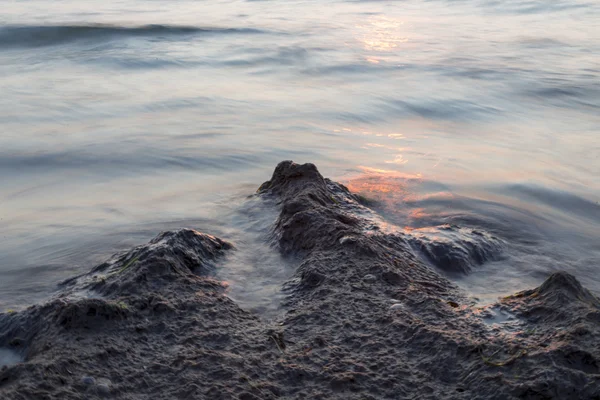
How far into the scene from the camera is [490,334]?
2.13 metres

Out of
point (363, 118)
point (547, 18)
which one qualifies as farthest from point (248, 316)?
point (547, 18)

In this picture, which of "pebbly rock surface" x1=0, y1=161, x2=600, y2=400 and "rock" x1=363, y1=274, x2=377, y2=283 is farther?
"rock" x1=363, y1=274, x2=377, y2=283

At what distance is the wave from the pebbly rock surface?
33.5 ft

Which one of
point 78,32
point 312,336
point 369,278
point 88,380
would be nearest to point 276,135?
point 369,278

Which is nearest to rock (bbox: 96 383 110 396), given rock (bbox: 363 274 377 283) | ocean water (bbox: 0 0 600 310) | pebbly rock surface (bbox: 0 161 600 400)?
pebbly rock surface (bbox: 0 161 600 400)

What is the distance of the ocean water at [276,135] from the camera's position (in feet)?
11.9

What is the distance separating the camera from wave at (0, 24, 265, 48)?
37.8ft

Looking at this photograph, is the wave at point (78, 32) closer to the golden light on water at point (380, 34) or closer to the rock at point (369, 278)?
the golden light on water at point (380, 34)

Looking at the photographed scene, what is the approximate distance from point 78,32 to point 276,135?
7841 millimetres

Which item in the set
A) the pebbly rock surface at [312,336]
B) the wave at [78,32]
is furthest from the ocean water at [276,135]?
the pebbly rock surface at [312,336]

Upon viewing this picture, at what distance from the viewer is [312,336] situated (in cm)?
213

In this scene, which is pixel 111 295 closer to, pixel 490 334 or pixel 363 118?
pixel 490 334

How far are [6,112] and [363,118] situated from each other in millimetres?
3990

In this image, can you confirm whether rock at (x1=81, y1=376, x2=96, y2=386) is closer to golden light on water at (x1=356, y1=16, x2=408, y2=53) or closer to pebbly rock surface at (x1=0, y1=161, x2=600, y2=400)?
pebbly rock surface at (x1=0, y1=161, x2=600, y2=400)
